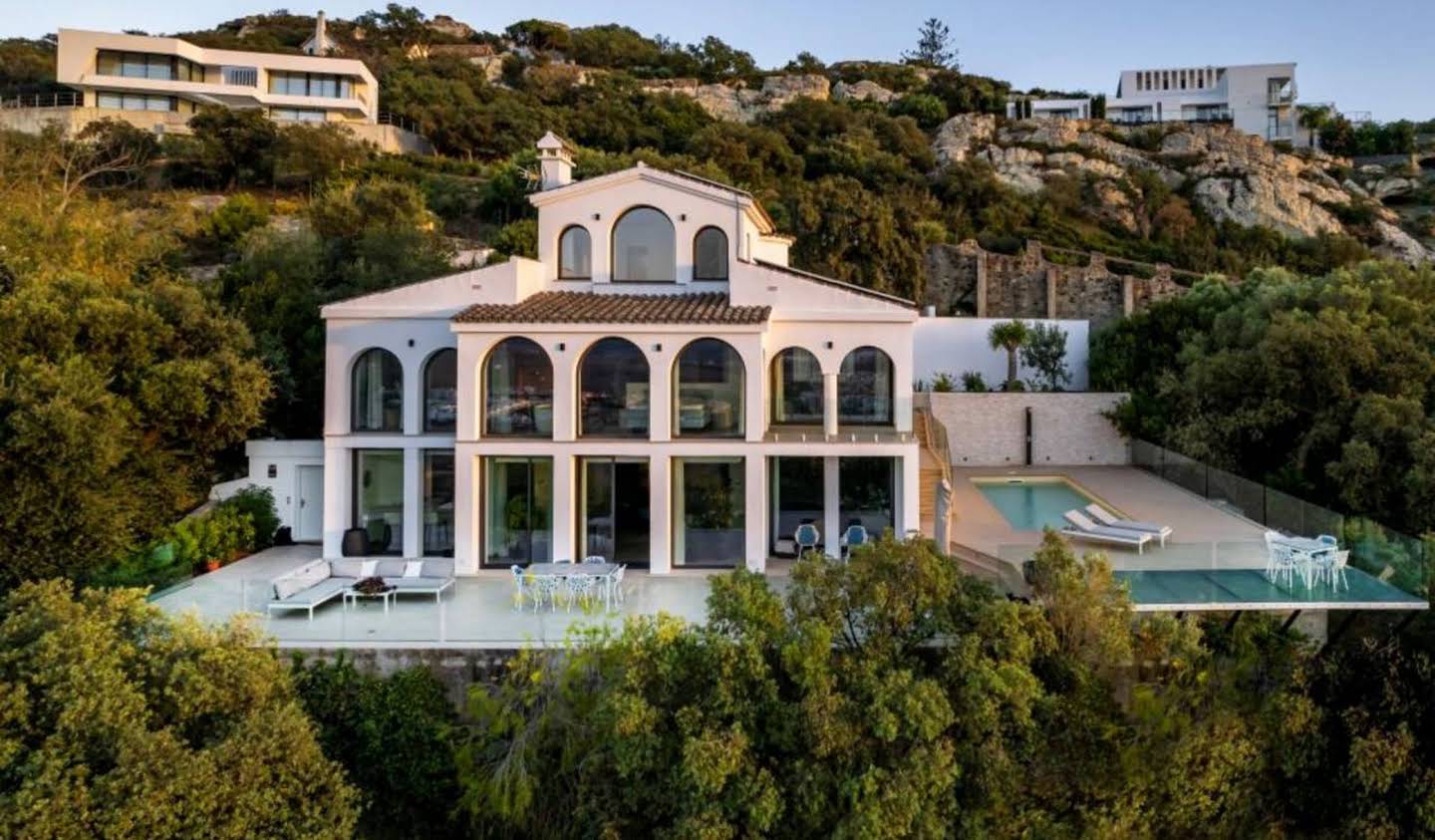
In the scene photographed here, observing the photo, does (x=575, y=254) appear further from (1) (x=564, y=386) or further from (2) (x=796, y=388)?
(2) (x=796, y=388)

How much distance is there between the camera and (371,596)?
532 inches

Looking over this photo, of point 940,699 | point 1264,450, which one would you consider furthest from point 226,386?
point 1264,450

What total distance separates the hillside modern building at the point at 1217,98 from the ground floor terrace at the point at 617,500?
7899cm

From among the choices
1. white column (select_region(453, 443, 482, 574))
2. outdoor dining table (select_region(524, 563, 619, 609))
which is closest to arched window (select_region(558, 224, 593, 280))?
white column (select_region(453, 443, 482, 574))

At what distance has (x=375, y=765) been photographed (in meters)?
10.3

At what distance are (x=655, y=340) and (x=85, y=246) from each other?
16138 mm

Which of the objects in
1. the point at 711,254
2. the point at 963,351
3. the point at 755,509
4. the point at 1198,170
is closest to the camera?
the point at 755,509

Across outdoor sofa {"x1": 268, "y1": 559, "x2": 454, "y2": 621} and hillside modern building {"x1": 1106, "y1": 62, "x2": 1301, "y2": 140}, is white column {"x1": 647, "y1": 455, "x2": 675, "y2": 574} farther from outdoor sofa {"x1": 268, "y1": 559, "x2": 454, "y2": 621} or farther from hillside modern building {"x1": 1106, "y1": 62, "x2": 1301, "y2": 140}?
hillside modern building {"x1": 1106, "y1": 62, "x2": 1301, "y2": 140}

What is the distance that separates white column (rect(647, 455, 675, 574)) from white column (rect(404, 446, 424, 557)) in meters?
4.50

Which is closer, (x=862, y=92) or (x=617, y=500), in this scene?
(x=617, y=500)

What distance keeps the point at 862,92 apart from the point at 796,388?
69.1 metres

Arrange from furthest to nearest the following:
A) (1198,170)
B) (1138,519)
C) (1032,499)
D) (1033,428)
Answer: (1198,170)
(1033,428)
(1032,499)
(1138,519)

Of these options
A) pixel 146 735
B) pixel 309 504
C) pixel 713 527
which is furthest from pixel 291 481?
pixel 146 735

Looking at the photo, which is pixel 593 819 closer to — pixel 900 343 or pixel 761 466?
pixel 761 466
